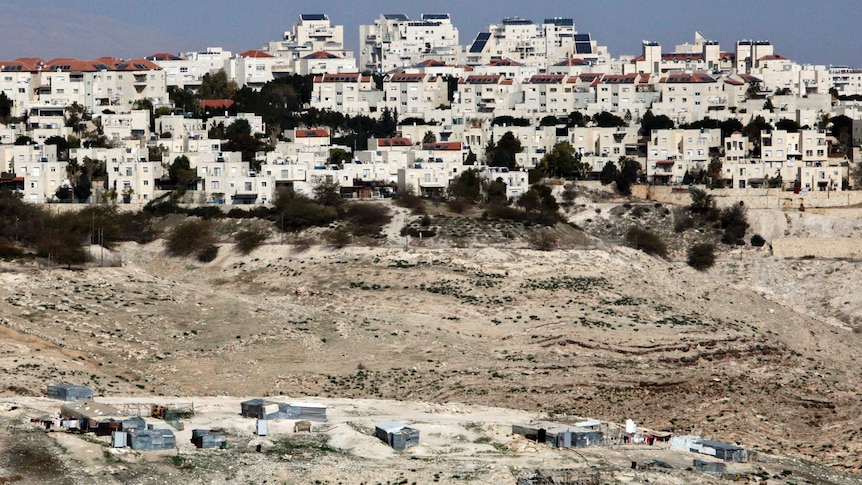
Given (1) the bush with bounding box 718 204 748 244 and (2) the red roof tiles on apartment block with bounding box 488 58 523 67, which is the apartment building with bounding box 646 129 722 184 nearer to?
(1) the bush with bounding box 718 204 748 244

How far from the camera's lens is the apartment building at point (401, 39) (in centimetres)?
10700

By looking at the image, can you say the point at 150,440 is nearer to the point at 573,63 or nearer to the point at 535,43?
the point at 573,63

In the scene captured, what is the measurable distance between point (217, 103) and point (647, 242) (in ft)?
86.3

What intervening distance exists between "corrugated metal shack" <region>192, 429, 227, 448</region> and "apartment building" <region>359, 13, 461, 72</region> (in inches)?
3012

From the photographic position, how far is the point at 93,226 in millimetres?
53375

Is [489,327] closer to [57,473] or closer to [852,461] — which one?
[852,461]

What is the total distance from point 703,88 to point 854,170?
1224cm

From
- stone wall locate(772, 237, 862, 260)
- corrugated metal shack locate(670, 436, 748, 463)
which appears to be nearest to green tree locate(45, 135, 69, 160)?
stone wall locate(772, 237, 862, 260)

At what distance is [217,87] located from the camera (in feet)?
267

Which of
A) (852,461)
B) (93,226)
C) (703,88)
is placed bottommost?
(852,461)

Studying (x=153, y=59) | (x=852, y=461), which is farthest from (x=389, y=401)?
(x=153, y=59)

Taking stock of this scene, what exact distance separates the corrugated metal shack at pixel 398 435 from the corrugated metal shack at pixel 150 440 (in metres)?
3.68

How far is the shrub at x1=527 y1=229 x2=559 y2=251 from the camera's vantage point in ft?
175

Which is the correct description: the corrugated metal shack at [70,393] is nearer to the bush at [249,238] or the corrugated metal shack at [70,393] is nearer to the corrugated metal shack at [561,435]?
the corrugated metal shack at [561,435]
